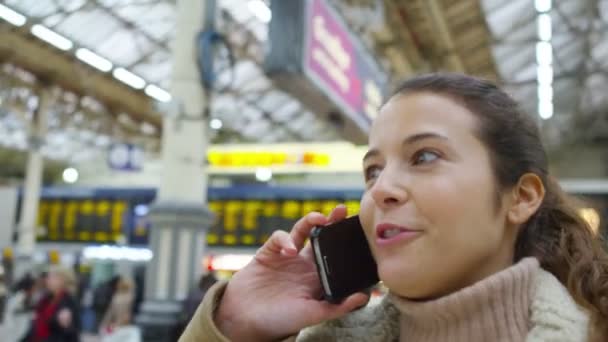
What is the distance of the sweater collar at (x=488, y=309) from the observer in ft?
3.15

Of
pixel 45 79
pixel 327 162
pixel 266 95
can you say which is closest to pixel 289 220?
pixel 327 162

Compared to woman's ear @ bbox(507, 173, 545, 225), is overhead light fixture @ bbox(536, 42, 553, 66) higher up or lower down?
higher up

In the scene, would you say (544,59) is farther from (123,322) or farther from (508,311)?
(508,311)

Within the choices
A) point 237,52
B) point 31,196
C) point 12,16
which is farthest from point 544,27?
point 31,196

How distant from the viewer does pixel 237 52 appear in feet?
54.4

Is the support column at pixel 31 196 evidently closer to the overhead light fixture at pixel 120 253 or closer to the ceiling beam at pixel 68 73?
the ceiling beam at pixel 68 73

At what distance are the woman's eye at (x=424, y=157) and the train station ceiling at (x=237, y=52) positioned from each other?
8.93 m

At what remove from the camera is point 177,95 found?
264 inches

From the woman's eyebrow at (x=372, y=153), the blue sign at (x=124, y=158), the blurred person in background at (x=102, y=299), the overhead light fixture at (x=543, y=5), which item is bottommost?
the blurred person in background at (x=102, y=299)

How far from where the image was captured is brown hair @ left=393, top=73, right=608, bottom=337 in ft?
3.38

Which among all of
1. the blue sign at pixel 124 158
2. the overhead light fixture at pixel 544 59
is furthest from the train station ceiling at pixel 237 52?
the blue sign at pixel 124 158

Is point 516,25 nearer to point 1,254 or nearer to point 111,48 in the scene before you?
point 111,48

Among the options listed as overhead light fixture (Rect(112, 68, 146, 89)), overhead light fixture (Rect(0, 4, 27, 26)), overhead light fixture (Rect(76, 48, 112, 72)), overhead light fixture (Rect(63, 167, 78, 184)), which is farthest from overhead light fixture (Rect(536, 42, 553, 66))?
overhead light fixture (Rect(63, 167, 78, 184))

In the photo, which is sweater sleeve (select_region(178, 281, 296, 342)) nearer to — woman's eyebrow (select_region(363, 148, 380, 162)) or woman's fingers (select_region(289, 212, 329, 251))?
woman's fingers (select_region(289, 212, 329, 251))
